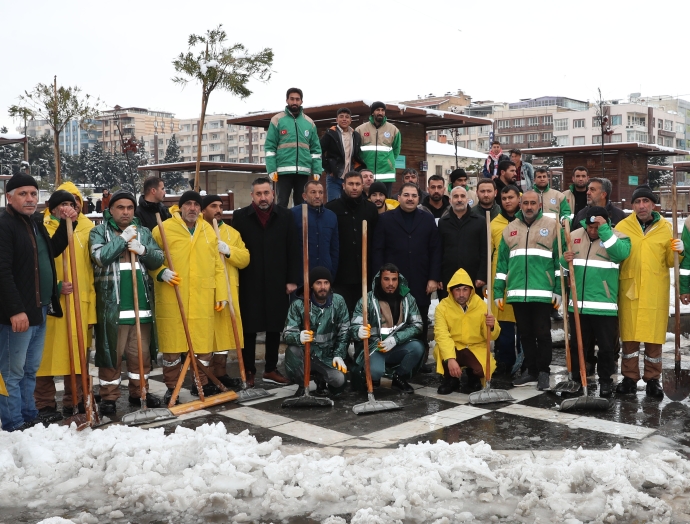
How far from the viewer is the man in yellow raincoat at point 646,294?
6.64m

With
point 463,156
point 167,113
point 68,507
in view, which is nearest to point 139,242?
point 68,507

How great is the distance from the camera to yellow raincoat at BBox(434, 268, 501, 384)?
690cm

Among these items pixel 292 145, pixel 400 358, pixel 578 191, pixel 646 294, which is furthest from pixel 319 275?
pixel 578 191

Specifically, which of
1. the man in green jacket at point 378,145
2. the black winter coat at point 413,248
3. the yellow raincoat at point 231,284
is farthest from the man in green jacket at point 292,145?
the yellow raincoat at point 231,284

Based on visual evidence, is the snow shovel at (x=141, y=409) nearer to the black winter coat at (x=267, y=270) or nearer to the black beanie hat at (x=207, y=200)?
the black beanie hat at (x=207, y=200)

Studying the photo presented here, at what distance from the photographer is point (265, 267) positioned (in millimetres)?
7141

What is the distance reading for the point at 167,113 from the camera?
145000 millimetres

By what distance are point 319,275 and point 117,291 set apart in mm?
1758

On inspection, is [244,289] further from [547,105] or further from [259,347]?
[547,105]

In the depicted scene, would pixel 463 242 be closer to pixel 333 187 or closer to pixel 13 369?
pixel 333 187

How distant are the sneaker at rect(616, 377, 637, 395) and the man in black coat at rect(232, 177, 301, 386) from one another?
10.3 ft

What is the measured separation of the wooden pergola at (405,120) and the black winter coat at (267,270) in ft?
33.3

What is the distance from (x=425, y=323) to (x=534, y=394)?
4.73ft

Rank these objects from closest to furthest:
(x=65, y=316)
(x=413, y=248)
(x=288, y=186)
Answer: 1. (x=65, y=316)
2. (x=413, y=248)
3. (x=288, y=186)
